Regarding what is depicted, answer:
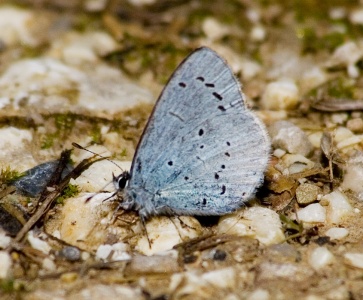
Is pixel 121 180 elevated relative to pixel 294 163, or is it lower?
elevated

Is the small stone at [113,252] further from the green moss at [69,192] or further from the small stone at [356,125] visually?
Answer: the small stone at [356,125]

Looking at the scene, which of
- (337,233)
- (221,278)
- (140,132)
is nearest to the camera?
(221,278)

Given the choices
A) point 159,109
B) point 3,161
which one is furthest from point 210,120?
point 3,161

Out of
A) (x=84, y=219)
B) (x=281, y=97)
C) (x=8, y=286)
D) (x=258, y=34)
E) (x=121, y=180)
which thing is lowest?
(x=8, y=286)

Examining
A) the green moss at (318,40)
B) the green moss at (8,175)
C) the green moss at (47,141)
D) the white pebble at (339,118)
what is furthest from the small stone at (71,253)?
the green moss at (318,40)

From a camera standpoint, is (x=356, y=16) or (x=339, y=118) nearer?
(x=339, y=118)

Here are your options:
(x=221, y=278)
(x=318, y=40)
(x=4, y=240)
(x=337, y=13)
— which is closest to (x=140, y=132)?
(x=4, y=240)

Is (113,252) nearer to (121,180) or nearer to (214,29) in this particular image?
(121,180)
